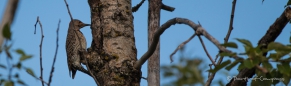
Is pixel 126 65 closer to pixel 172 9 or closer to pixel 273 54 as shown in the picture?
pixel 172 9

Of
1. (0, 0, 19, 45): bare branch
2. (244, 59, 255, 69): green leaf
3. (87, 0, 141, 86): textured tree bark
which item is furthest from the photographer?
(87, 0, 141, 86): textured tree bark

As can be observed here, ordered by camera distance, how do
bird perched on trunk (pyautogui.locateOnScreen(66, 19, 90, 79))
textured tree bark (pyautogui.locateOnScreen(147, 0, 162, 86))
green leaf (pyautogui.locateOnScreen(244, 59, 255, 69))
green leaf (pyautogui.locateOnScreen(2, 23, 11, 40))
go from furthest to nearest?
1. bird perched on trunk (pyautogui.locateOnScreen(66, 19, 90, 79))
2. textured tree bark (pyautogui.locateOnScreen(147, 0, 162, 86))
3. green leaf (pyautogui.locateOnScreen(244, 59, 255, 69))
4. green leaf (pyautogui.locateOnScreen(2, 23, 11, 40))

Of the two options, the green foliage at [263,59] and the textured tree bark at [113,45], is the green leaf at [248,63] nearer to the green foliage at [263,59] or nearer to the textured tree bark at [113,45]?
the green foliage at [263,59]

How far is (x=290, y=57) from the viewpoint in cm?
310

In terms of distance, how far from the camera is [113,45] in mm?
4992

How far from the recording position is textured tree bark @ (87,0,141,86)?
489 cm

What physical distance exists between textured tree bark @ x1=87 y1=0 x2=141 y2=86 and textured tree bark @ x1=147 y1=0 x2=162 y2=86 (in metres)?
0.23

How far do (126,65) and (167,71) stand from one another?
8.33ft

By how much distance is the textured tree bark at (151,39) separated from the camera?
15.2 ft

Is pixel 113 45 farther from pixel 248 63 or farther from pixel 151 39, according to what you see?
pixel 248 63

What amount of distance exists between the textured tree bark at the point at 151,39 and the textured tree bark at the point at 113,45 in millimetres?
228

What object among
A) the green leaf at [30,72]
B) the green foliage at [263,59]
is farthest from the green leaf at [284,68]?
the green leaf at [30,72]

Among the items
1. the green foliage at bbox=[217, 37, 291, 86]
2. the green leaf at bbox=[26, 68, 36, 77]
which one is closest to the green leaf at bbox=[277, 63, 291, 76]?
the green foliage at bbox=[217, 37, 291, 86]

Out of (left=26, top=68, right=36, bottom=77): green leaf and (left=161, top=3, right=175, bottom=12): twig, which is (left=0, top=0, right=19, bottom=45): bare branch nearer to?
(left=26, top=68, right=36, bottom=77): green leaf
